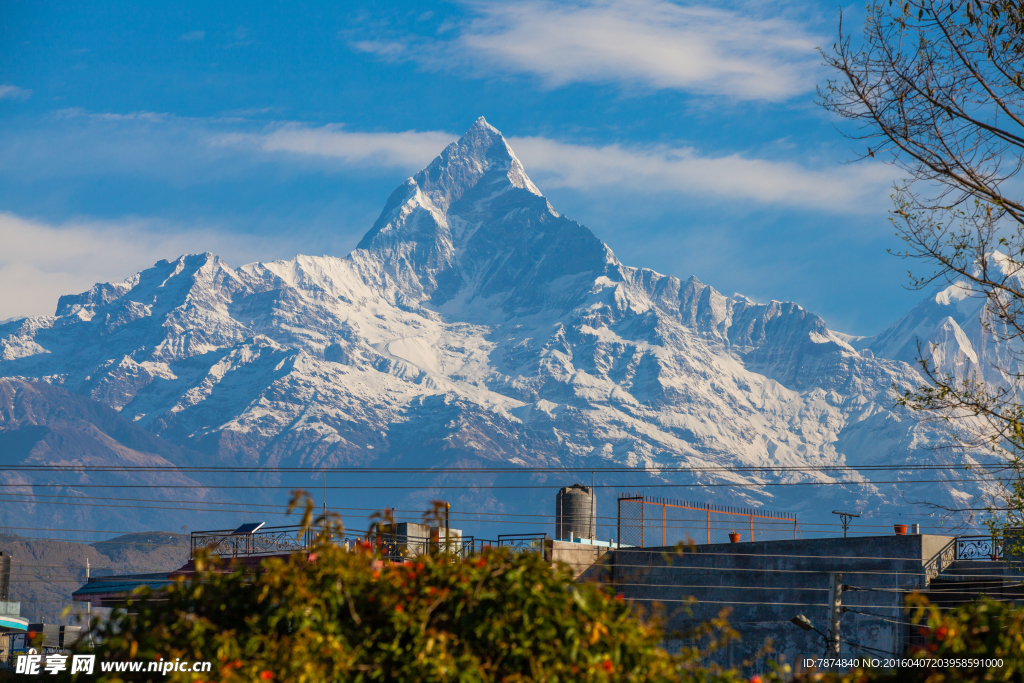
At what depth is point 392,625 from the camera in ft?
22.1

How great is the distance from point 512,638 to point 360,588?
3.59 feet

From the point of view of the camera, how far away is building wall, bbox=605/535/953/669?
26672 millimetres

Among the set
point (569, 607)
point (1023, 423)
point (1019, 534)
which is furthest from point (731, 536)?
point (569, 607)

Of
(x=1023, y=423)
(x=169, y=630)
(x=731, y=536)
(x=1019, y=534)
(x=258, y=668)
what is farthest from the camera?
(x=731, y=536)

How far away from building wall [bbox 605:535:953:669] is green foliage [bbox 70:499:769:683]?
19.4 m

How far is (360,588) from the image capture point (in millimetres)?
6887

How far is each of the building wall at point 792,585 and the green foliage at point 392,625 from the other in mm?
19356

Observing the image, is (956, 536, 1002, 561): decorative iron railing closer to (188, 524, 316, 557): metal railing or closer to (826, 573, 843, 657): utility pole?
(826, 573, 843, 657): utility pole

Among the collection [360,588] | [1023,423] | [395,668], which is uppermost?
[1023,423]

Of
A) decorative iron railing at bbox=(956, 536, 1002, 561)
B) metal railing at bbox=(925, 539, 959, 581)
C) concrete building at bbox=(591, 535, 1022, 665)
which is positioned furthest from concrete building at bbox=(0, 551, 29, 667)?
decorative iron railing at bbox=(956, 536, 1002, 561)

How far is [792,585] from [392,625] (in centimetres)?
2416

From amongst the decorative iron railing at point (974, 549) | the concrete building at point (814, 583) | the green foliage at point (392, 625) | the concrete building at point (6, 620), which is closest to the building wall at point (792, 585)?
the concrete building at point (814, 583)

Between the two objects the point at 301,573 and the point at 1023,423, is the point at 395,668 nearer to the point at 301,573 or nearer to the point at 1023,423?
the point at 301,573

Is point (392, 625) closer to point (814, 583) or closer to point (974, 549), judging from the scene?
point (974, 549)
